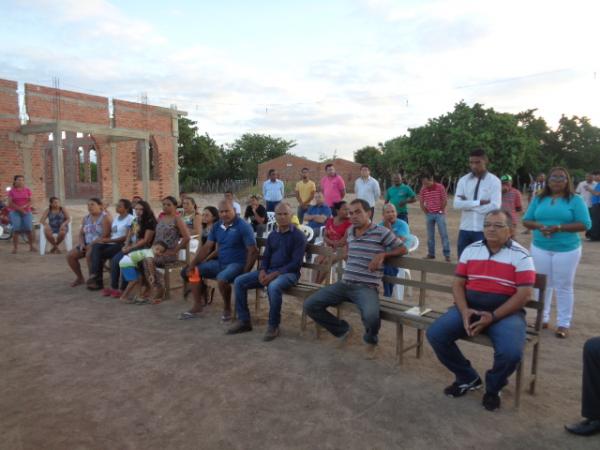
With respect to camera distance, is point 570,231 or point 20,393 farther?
point 570,231

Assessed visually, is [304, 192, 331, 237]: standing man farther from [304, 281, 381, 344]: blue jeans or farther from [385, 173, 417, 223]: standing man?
[304, 281, 381, 344]: blue jeans

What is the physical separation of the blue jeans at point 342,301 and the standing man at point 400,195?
4.15m

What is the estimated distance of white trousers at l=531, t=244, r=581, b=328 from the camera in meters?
4.23

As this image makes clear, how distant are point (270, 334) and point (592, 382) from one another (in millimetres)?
2660

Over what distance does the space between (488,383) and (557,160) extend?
4339cm

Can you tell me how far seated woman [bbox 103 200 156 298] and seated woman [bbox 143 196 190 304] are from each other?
0.41 feet

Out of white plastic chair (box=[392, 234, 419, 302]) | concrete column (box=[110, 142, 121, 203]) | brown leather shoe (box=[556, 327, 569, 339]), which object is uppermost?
concrete column (box=[110, 142, 121, 203])

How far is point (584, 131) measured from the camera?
4056 centimetres

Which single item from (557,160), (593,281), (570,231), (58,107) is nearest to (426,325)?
(570,231)

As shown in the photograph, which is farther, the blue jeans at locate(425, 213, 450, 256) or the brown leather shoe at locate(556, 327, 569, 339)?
the blue jeans at locate(425, 213, 450, 256)

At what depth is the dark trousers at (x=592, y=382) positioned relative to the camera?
271 cm

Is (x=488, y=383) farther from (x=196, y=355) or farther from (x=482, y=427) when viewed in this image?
(x=196, y=355)

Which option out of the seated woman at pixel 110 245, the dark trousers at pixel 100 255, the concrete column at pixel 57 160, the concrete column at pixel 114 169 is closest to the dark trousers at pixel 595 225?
the seated woman at pixel 110 245

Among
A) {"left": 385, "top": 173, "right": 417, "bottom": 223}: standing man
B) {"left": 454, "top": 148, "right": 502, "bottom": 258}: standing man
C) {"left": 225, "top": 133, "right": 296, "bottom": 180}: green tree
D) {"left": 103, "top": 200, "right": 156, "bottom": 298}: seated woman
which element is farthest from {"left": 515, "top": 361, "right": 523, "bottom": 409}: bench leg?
{"left": 225, "top": 133, "right": 296, "bottom": 180}: green tree
